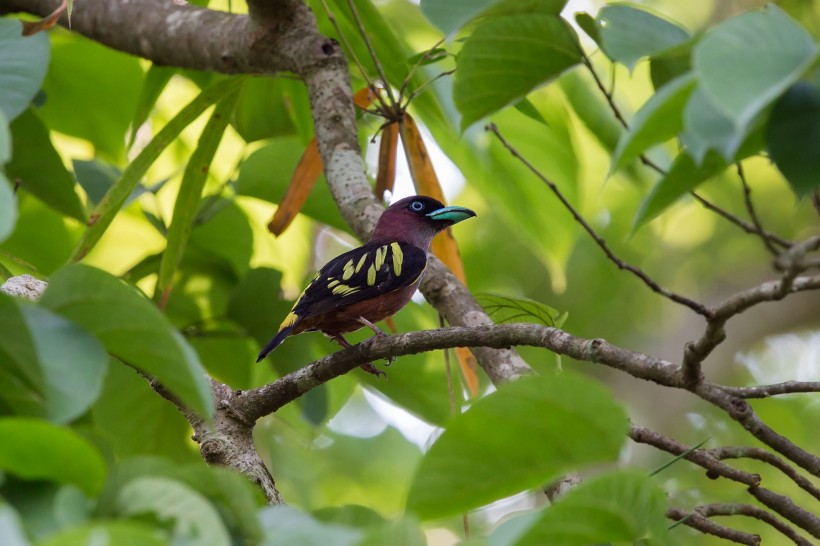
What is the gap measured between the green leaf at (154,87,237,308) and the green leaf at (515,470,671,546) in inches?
105

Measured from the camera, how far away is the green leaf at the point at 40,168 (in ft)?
12.4

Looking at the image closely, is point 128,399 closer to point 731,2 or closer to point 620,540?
point 620,540

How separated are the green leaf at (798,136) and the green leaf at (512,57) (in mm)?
807

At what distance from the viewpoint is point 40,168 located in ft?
12.8

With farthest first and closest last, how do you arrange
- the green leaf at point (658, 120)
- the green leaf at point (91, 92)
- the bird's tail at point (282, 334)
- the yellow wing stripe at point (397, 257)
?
the green leaf at point (91, 92) < the yellow wing stripe at point (397, 257) < the bird's tail at point (282, 334) < the green leaf at point (658, 120)

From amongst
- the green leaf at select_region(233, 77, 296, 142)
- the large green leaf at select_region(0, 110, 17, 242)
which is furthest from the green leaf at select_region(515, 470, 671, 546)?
the green leaf at select_region(233, 77, 296, 142)

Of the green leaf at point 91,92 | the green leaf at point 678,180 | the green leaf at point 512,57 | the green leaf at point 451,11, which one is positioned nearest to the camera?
the green leaf at point 678,180

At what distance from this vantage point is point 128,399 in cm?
393

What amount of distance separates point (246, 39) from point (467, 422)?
2963 millimetres

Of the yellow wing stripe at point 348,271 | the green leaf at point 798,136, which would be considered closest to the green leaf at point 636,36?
the green leaf at point 798,136

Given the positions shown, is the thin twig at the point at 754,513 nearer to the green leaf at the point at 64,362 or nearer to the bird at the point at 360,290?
the bird at the point at 360,290

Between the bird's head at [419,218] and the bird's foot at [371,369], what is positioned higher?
the bird's head at [419,218]

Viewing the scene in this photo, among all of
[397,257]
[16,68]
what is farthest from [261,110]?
[16,68]

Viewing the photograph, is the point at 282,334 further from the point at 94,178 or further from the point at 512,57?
the point at 512,57
